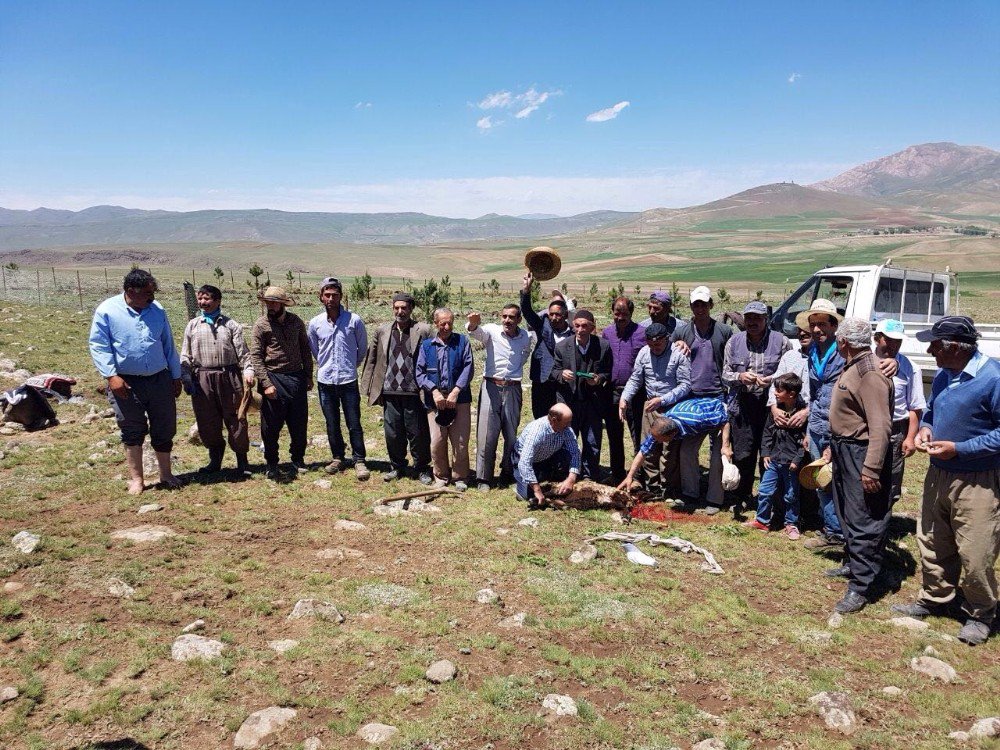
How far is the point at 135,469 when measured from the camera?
20.9 feet

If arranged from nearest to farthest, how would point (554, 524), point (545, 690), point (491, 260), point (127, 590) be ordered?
point (545, 690) → point (127, 590) → point (554, 524) → point (491, 260)

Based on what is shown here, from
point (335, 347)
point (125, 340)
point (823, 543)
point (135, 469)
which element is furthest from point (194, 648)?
point (823, 543)

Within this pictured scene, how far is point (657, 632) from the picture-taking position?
13.9 feet

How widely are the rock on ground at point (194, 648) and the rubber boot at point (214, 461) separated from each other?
346 centimetres

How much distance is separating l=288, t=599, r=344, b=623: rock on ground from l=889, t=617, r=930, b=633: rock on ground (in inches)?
152

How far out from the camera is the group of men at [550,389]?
5188mm

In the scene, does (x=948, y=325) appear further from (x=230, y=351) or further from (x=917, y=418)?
(x=230, y=351)

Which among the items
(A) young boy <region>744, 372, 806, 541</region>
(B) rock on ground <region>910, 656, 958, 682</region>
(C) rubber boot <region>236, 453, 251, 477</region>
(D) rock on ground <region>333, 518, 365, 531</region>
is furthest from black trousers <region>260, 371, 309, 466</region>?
(B) rock on ground <region>910, 656, 958, 682</region>

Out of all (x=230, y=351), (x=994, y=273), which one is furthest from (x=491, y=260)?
(x=230, y=351)

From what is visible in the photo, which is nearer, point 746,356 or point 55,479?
point 746,356

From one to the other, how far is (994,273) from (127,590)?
8023 centimetres

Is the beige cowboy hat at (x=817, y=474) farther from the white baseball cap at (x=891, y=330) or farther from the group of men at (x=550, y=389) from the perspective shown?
the white baseball cap at (x=891, y=330)

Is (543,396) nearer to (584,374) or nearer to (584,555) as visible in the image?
(584,374)

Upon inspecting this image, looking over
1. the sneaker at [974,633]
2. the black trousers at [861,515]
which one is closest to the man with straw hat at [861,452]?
the black trousers at [861,515]
